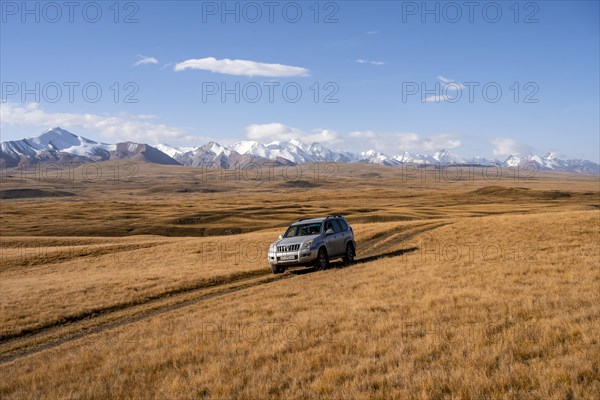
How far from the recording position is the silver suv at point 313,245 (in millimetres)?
22748

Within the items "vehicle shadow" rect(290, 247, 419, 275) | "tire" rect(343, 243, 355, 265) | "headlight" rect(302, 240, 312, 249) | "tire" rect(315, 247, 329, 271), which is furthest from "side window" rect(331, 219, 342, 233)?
"headlight" rect(302, 240, 312, 249)

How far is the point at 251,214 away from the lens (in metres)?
78.4

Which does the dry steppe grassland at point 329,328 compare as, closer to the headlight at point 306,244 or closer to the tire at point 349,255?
the tire at point 349,255

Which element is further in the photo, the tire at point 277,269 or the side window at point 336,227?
the side window at point 336,227

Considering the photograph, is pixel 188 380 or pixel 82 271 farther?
pixel 82 271

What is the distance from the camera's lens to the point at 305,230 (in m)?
24.5

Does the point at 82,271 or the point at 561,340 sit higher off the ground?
the point at 561,340

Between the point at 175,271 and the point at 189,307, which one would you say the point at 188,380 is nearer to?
the point at 189,307

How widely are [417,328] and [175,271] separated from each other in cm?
1722

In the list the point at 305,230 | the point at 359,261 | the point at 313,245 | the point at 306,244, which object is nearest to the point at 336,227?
the point at 305,230

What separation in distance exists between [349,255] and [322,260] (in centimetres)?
273

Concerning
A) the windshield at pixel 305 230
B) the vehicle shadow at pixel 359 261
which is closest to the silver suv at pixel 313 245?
the windshield at pixel 305 230

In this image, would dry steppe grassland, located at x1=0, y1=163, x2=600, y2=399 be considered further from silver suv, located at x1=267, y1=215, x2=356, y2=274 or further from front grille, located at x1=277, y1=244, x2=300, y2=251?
front grille, located at x1=277, y1=244, x2=300, y2=251

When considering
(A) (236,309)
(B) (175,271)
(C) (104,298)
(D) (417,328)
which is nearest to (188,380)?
(D) (417,328)
